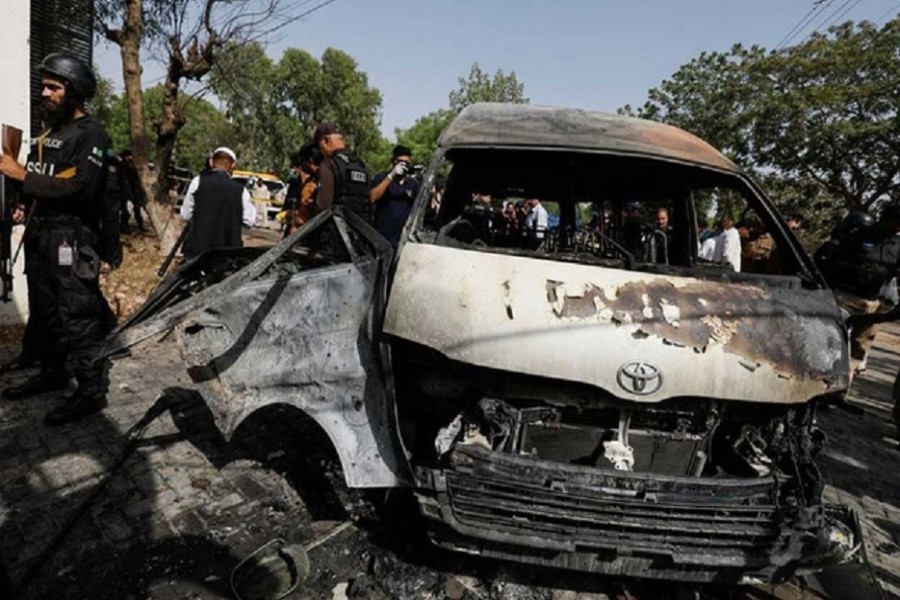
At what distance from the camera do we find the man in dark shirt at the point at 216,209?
4.73 metres

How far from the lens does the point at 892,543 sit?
2869mm

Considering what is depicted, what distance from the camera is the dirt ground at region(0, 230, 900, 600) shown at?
217 cm

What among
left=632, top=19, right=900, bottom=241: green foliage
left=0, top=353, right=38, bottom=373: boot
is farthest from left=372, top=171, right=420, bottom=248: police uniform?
left=632, top=19, right=900, bottom=241: green foliage

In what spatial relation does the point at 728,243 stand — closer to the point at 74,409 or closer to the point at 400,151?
the point at 400,151

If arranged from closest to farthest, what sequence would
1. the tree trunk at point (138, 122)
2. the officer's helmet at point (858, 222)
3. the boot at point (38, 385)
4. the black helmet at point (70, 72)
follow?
1. the black helmet at point (70, 72)
2. the boot at point (38, 385)
3. the officer's helmet at point (858, 222)
4. the tree trunk at point (138, 122)

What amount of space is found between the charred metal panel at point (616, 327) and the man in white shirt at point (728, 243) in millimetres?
5058

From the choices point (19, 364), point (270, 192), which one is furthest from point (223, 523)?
point (270, 192)

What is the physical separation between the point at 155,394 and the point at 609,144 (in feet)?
11.2

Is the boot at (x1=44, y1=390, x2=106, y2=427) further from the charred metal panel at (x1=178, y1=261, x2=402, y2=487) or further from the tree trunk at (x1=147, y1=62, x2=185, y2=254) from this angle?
the tree trunk at (x1=147, y1=62, x2=185, y2=254)

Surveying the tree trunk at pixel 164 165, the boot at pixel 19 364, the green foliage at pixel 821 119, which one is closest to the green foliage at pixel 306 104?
the green foliage at pixel 821 119

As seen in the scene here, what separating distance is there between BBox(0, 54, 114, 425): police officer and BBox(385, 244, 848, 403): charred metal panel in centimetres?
231

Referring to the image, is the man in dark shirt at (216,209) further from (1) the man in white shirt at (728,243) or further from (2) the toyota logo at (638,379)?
(1) the man in white shirt at (728,243)

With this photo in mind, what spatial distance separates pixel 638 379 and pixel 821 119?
70.7 feet

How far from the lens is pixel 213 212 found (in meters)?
4.75
